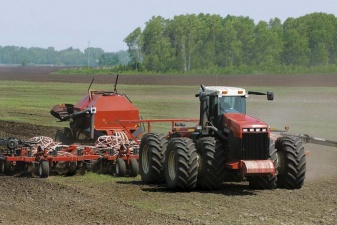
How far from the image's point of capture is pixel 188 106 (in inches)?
1649

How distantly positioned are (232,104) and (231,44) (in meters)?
27.5

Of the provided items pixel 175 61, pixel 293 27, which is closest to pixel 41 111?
pixel 175 61

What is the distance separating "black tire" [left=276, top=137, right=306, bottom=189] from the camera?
51.8ft

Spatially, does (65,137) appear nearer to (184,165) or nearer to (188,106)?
(184,165)

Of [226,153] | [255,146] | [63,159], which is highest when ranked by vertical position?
[255,146]

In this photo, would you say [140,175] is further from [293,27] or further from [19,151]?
[293,27]

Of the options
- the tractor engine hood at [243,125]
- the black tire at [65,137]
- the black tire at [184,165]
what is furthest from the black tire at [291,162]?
the black tire at [65,137]

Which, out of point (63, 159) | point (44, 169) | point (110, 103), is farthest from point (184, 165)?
point (110, 103)

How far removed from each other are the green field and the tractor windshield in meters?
12.3

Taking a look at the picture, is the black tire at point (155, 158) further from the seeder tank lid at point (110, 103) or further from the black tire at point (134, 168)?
the seeder tank lid at point (110, 103)

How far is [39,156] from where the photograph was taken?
1838 cm

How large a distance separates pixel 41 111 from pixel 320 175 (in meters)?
23.6

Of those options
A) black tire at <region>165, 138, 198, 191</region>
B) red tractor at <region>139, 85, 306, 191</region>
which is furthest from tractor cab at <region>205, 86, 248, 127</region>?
black tire at <region>165, 138, 198, 191</region>

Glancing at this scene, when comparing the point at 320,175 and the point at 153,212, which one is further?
the point at 320,175
